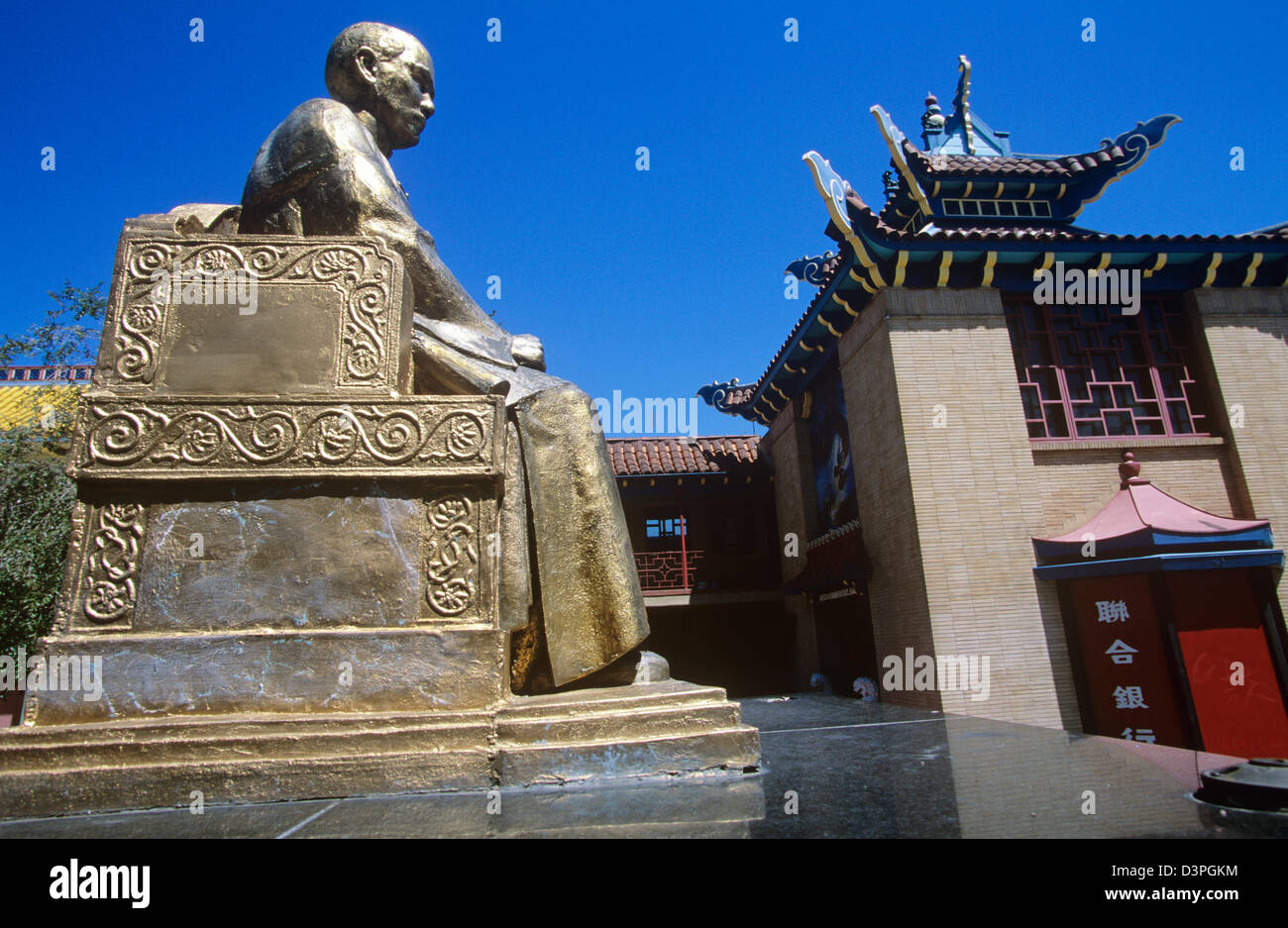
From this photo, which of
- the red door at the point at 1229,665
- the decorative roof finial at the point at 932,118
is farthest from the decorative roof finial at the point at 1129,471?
the decorative roof finial at the point at 932,118

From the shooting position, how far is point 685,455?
15469 millimetres

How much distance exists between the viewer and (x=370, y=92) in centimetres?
270

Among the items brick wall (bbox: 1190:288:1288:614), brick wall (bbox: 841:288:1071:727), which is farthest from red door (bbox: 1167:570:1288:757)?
brick wall (bbox: 1190:288:1288:614)

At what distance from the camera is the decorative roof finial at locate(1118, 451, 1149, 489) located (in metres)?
8.48

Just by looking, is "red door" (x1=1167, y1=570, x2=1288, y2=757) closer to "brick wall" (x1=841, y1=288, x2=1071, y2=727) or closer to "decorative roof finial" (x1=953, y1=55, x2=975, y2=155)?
"brick wall" (x1=841, y1=288, x2=1071, y2=727)

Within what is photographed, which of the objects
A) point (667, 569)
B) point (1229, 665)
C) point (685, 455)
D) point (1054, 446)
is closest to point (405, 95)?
point (1054, 446)

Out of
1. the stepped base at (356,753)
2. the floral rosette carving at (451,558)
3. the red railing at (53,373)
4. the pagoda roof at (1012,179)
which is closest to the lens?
the stepped base at (356,753)

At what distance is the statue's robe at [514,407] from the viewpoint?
2.18 metres

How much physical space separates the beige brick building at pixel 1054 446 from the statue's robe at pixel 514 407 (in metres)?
6.84

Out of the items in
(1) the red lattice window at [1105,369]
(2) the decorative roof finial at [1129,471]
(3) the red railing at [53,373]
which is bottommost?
(2) the decorative roof finial at [1129,471]

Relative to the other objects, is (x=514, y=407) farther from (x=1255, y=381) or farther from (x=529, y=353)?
(x=1255, y=381)

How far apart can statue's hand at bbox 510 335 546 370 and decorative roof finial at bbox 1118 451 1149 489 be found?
8.73 m

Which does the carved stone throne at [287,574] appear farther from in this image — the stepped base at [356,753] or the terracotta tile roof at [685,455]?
the terracotta tile roof at [685,455]
